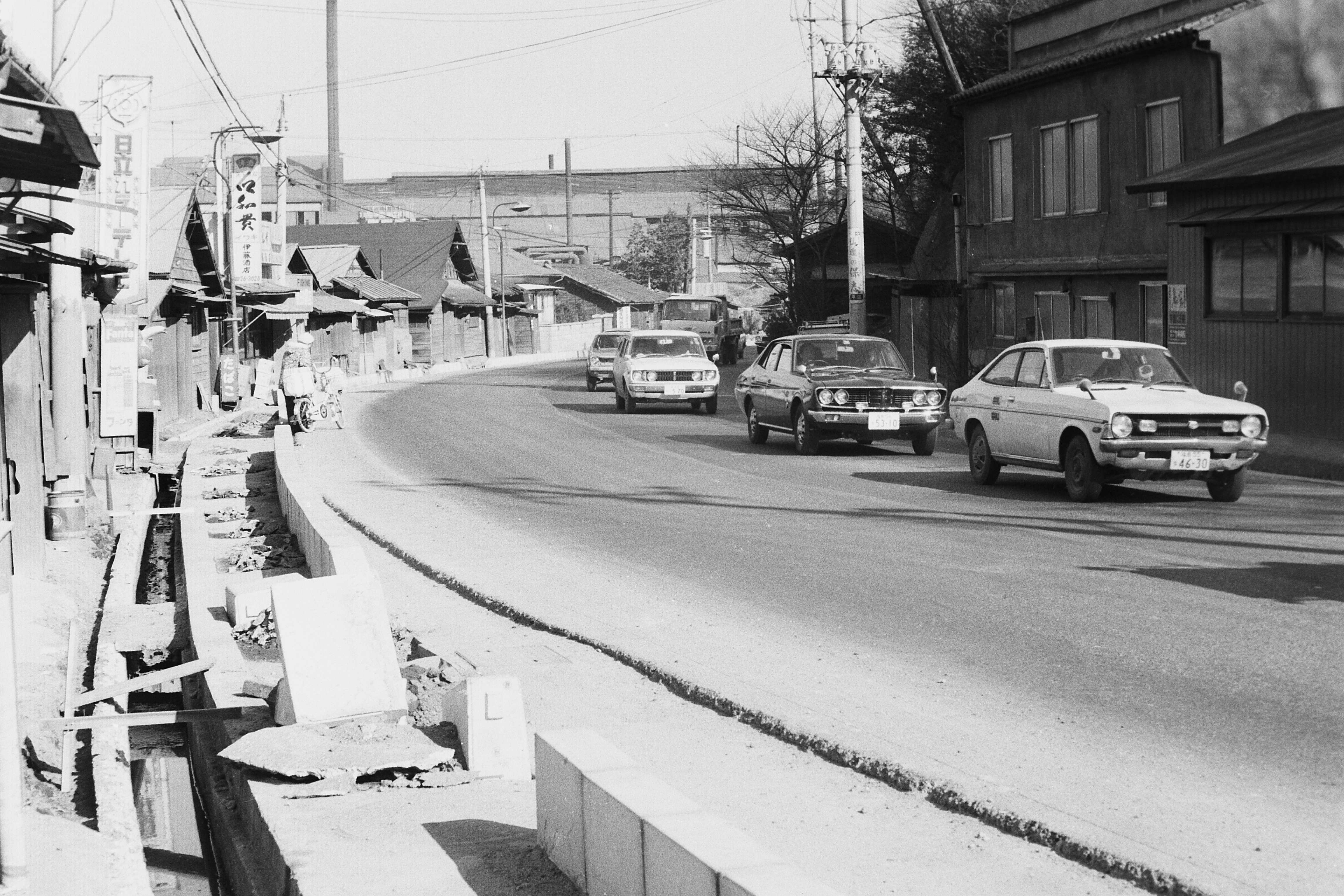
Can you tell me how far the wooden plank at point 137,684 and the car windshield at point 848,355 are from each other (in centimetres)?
1498

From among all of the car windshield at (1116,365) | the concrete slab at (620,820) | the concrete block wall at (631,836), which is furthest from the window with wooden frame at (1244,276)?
the concrete slab at (620,820)

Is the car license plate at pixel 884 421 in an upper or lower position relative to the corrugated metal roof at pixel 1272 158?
lower

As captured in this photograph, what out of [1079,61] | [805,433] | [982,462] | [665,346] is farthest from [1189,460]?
[665,346]

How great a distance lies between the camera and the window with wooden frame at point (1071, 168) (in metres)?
29.0

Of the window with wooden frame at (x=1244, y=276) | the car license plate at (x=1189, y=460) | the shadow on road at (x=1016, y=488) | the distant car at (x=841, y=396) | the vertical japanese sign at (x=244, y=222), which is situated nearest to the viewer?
the car license plate at (x=1189, y=460)

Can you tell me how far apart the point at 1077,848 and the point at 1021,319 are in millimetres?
28050

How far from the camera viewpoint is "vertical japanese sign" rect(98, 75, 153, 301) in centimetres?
2448

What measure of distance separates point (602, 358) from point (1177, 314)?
23.0 metres

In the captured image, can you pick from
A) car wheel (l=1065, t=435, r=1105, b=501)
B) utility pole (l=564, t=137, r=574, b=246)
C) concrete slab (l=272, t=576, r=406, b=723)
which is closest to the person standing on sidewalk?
car wheel (l=1065, t=435, r=1105, b=501)

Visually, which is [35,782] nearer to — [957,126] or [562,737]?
[562,737]

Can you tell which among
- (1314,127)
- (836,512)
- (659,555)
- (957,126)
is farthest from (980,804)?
(957,126)

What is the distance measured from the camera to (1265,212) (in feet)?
66.7

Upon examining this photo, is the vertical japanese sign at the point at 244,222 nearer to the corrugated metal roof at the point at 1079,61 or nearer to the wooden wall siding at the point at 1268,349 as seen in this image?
the corrugated metal roof at the point at 1079,61

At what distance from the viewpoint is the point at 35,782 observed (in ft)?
23.4
